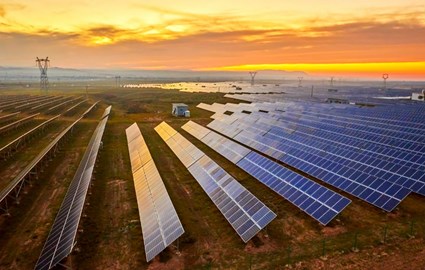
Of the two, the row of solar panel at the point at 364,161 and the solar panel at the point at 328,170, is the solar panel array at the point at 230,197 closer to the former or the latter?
the solar panel at the point at 328,170

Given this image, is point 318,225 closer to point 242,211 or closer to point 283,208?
point 283,208

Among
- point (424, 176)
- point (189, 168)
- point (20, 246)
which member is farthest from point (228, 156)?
point (20, 246)

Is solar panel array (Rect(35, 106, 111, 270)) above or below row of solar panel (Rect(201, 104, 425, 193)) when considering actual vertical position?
below

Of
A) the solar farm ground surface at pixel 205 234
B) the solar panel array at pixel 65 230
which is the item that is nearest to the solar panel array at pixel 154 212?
the solar farm ground surface at pixel 205 234

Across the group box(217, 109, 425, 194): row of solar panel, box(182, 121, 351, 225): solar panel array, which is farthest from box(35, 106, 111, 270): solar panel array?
box(217, 109, 425, 194): row of solar panel

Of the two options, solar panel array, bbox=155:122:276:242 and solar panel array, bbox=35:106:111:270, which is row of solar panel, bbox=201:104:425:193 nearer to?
solar panel array, bbox=155:122:276:242

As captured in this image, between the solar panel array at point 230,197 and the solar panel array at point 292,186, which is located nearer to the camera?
the solar panel array at point 230,197

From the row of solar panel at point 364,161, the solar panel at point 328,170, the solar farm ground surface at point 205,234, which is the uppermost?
the row of solar panel at point 364,161
